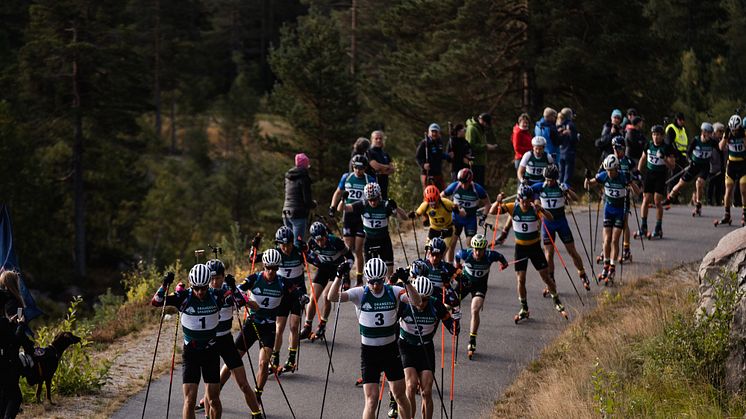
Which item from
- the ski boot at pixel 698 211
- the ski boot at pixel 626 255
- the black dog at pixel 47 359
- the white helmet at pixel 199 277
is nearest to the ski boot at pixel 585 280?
the ski boot at pixel 626 255

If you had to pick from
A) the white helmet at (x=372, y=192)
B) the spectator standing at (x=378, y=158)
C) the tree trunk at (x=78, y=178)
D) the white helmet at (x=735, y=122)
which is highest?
the white helmet at (x=735, y=122)

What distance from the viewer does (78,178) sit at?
129 feet

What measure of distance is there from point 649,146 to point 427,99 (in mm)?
13727

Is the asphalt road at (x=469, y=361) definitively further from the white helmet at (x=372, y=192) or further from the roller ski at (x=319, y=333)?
the white helmet at (x=372, y=192)

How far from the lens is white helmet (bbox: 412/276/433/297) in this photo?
37.0ft

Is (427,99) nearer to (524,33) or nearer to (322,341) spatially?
(524,33)

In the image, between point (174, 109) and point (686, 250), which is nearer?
point (686, 250)

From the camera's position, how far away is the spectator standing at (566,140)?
70.9ft

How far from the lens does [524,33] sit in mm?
30969

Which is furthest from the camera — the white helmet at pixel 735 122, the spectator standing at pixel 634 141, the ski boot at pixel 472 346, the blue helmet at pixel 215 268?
the spectator standing at pixel 634 141

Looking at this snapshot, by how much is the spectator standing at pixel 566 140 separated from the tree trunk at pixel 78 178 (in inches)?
904

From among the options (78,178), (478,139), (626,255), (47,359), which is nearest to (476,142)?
(478,139)

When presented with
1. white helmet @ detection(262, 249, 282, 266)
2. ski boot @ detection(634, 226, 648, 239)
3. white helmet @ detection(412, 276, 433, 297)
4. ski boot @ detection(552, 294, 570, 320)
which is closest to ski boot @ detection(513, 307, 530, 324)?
ski boot @ detection(552, 294, 570, 320)

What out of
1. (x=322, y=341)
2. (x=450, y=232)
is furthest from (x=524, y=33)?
(x=322, y=341)
